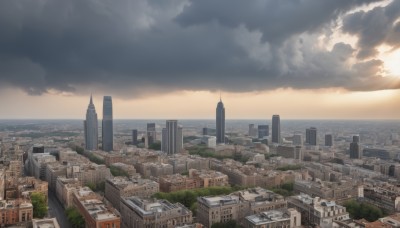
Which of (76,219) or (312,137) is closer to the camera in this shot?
(76,219)

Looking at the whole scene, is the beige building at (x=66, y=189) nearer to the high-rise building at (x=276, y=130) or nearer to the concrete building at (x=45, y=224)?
the concrete building at (x=45, y=224)

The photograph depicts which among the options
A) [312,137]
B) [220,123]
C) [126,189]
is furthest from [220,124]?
[126,189]

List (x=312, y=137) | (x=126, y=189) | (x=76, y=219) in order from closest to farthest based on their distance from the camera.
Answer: (x=76, y=219) → (x=126, y=189) → (x=312, y=137)

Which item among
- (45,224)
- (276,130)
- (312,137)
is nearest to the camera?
(45,224)

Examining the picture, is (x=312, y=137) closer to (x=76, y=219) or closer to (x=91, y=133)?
(x=91, y=133)

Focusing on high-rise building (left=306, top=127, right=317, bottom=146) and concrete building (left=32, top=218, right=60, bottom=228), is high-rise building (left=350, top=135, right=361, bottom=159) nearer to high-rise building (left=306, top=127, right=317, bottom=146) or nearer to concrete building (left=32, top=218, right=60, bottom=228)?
high-rise building (left=306, top=127, right=317, bottom=146)

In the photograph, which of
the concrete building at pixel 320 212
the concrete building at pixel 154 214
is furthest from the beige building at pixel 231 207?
the concrete building at pixel 320 212
